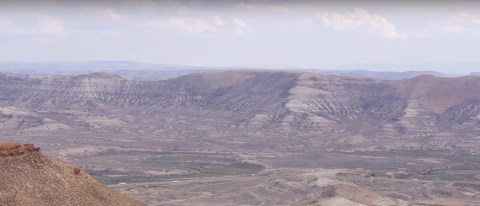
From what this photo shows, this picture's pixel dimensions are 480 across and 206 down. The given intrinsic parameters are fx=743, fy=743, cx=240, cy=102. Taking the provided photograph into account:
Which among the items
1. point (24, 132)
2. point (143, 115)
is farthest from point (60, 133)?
point (143, 115)

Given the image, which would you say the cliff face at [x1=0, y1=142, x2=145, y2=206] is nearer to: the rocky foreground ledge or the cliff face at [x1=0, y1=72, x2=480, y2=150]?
the rocky foreground ledge

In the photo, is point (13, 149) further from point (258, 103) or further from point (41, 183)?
point (258, 103)

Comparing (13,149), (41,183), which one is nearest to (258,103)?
(13,149)

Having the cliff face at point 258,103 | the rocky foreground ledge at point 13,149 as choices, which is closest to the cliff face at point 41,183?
the rocky foreground ledge at point 13,149

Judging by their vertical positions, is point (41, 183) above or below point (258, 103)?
above

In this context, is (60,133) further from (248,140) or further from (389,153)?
(389,153)

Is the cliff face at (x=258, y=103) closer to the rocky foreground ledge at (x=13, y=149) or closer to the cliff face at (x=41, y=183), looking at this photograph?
the cliff face at (x=41, y=183)
